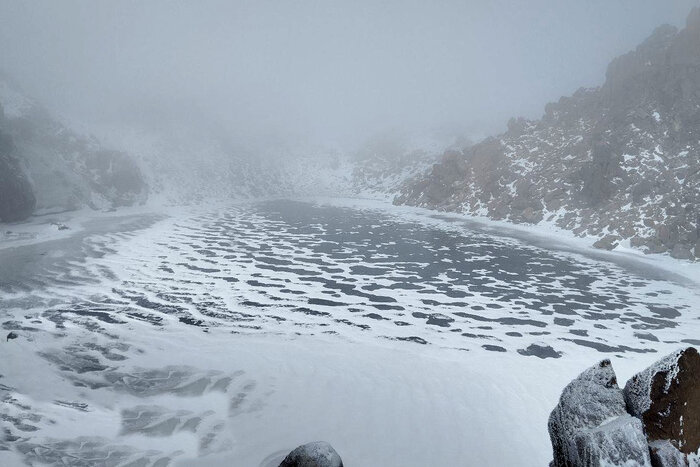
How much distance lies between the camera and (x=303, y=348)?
9898 millimetres

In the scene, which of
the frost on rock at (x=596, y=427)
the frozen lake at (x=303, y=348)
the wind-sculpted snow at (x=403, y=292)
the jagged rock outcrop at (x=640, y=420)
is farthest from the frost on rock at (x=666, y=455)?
the wind-sculpted snow at (x=403, y=292)

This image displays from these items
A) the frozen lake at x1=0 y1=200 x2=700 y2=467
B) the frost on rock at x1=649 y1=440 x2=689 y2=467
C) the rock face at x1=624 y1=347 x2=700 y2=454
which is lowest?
the frozen lake at x1=0 y1=200 x2=700 y2=467

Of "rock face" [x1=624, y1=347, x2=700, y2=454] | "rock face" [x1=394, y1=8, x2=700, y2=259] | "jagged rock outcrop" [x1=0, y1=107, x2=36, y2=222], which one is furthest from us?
"jagged rock outcrop" [x1=0, y1=107, x2=36, y2=222]

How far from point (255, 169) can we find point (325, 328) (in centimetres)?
7147

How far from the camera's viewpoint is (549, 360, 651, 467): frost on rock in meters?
3.89

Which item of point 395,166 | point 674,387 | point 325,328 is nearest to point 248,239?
point 325,328

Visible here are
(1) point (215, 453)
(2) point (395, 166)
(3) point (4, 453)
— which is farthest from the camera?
(2) point (395, 166)

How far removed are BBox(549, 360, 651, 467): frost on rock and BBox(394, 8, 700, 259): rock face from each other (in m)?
24.3

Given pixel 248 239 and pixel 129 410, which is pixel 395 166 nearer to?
pixel 248 239

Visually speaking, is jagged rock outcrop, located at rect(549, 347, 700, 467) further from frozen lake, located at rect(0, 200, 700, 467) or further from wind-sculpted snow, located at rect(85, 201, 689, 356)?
wind-sculpted snow, located at rect(85, 201, 689, 356)

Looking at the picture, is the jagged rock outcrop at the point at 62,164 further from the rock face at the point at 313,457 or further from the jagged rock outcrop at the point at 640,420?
the jagged rock outcrop at the point at 640,420

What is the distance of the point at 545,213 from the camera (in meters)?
36.2

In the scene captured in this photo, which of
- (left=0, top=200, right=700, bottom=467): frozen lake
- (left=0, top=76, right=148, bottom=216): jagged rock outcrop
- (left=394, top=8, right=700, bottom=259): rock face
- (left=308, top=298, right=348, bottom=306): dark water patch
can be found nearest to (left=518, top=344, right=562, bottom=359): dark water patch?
(left=0, top=200, right=700, bottom=467): frozen lake

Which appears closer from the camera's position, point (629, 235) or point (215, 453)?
point (215, 453)
